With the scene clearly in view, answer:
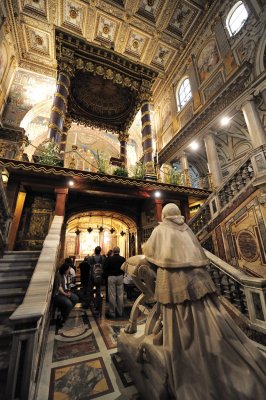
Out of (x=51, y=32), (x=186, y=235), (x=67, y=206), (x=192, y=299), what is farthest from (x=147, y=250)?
(x=51, y=32)

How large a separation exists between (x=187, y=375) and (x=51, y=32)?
20.2 meters

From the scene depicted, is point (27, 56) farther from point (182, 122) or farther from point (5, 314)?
point (5, 314)

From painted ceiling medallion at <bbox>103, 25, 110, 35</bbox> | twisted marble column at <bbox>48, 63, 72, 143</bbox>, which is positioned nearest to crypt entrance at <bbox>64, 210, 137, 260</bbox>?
twisted marble column at <bbox>48, 63, 72, 143</bbox>

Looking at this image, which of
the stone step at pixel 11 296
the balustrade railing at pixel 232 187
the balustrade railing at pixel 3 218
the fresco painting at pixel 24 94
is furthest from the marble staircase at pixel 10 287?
the fresco painting at pixel 24 94

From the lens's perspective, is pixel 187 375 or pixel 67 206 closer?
pixel 187 375

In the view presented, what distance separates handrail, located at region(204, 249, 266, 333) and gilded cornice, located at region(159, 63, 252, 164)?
32.1 ft

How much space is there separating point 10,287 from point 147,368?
120 inches

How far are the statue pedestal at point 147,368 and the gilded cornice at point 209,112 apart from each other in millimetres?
12074

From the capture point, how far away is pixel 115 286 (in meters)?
5.31

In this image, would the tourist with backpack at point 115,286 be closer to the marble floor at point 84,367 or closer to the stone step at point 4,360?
the marble floor at point 84,367

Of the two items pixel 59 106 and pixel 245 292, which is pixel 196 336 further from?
pixel 59 106

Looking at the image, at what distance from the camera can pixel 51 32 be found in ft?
46.0

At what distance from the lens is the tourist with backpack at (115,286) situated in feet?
17.0

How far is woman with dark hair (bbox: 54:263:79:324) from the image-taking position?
181 inches
